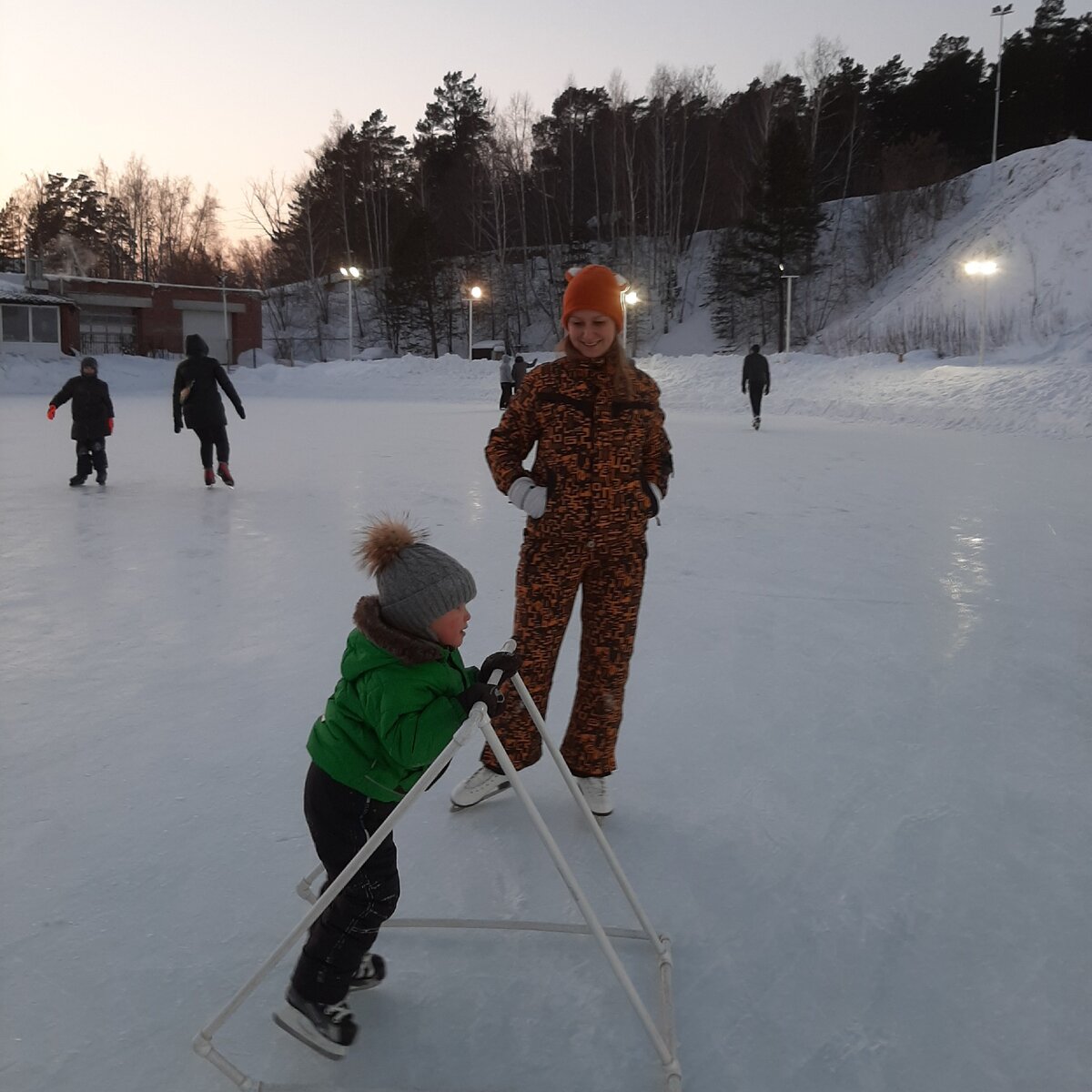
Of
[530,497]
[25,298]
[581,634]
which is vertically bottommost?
[581,634]

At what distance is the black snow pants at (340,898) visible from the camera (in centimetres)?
176

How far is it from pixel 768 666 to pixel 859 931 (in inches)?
72.0

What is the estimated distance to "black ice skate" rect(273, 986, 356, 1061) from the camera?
174 cm

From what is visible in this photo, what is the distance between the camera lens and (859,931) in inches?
83.3

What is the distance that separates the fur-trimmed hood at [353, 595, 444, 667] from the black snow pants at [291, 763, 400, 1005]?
11.9 inches

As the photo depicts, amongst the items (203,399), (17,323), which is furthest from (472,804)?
(17,323)

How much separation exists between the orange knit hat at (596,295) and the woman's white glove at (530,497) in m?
0.43

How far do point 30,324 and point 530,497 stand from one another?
126 feet

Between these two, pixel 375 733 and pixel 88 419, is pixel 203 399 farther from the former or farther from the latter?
pixel 375 733

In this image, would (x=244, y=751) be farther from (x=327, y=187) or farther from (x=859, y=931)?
(x=327, y=187)

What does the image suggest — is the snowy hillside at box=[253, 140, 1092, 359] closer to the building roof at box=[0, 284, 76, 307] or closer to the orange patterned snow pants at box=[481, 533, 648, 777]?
the building roof at box=[0, 284, 76, 307]

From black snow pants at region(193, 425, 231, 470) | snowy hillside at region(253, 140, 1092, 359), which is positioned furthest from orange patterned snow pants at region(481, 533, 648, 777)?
snowy hillside at region(253, 140, 1092, 359)

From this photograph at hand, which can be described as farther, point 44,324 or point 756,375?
point 44,324

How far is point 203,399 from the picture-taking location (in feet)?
27.5
